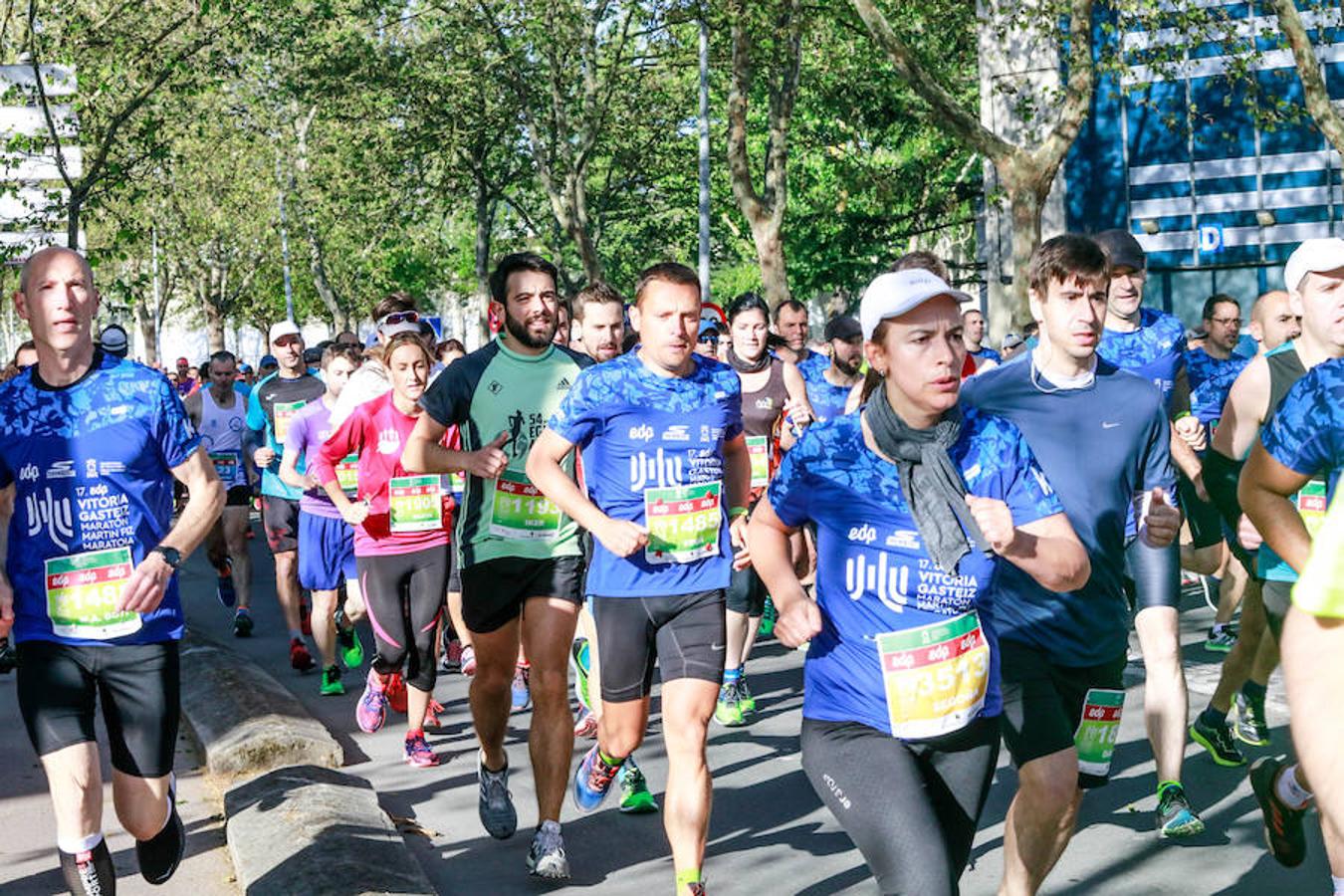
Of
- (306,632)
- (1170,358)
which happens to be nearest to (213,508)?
(1170,358)

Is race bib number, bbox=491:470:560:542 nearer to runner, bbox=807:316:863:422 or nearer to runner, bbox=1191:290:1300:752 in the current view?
runner, bbox=1191:290:1300:752

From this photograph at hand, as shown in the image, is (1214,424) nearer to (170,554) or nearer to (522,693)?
(522,693)

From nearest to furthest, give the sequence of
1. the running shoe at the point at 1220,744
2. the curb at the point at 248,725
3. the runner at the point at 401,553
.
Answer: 1. the running shoe at the point at 1220,744
2. the curb at the point at 248,725
3. the runner at the point at 401,553

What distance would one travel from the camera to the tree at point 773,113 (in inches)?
845

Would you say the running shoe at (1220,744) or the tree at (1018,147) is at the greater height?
the tree at (1018,147)

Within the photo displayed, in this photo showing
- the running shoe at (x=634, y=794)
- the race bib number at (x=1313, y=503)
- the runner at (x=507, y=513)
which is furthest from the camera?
the running shoe at (x=634, y=794)

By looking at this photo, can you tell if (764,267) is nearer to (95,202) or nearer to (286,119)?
(95,202)

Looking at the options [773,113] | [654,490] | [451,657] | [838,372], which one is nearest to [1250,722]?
[654,490]

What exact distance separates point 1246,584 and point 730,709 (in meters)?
2.63

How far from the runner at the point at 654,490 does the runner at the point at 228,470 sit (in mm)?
7342

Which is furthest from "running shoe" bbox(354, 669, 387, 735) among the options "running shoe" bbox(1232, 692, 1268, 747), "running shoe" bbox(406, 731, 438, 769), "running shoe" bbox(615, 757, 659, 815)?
"running shoe" bbox(1232, 692, 1268, 747)

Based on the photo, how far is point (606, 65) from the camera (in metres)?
31.8

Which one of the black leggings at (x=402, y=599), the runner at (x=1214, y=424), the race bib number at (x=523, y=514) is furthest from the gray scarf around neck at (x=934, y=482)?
the runner at (x=1214, y=424)

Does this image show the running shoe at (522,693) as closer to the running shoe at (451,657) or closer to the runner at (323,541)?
the runner at (323,541)
